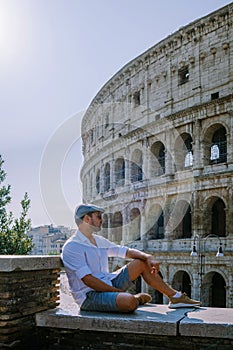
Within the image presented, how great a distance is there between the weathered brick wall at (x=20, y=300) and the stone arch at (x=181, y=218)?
1629cm

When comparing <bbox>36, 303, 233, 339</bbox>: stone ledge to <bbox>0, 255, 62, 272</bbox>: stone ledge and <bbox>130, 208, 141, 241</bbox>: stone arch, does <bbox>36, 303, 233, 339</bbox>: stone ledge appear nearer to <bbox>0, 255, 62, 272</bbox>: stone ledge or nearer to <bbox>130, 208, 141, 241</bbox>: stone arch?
<bbox>0, 255, 62, 272</bbox>: stone ledge

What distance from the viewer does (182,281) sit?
20.4m

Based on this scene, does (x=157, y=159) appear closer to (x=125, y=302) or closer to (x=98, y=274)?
(x=98, y=274)

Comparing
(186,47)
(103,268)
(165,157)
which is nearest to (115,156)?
(165,157)

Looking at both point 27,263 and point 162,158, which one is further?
point 162,158

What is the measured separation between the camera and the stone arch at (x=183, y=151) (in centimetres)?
2062

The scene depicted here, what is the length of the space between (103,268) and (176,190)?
16013mm

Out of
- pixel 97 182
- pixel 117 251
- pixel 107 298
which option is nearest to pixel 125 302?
pixel 107 298

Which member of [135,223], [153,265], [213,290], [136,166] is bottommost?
[213,290]

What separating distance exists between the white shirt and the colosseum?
41.2ft

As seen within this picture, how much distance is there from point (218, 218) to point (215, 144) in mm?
3207

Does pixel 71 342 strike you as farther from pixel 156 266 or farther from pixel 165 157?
pixel 165 157

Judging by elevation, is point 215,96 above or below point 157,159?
above

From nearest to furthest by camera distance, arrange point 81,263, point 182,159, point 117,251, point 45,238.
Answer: point 81,263 → point 117,251 → point 182,159 → point 45,238
